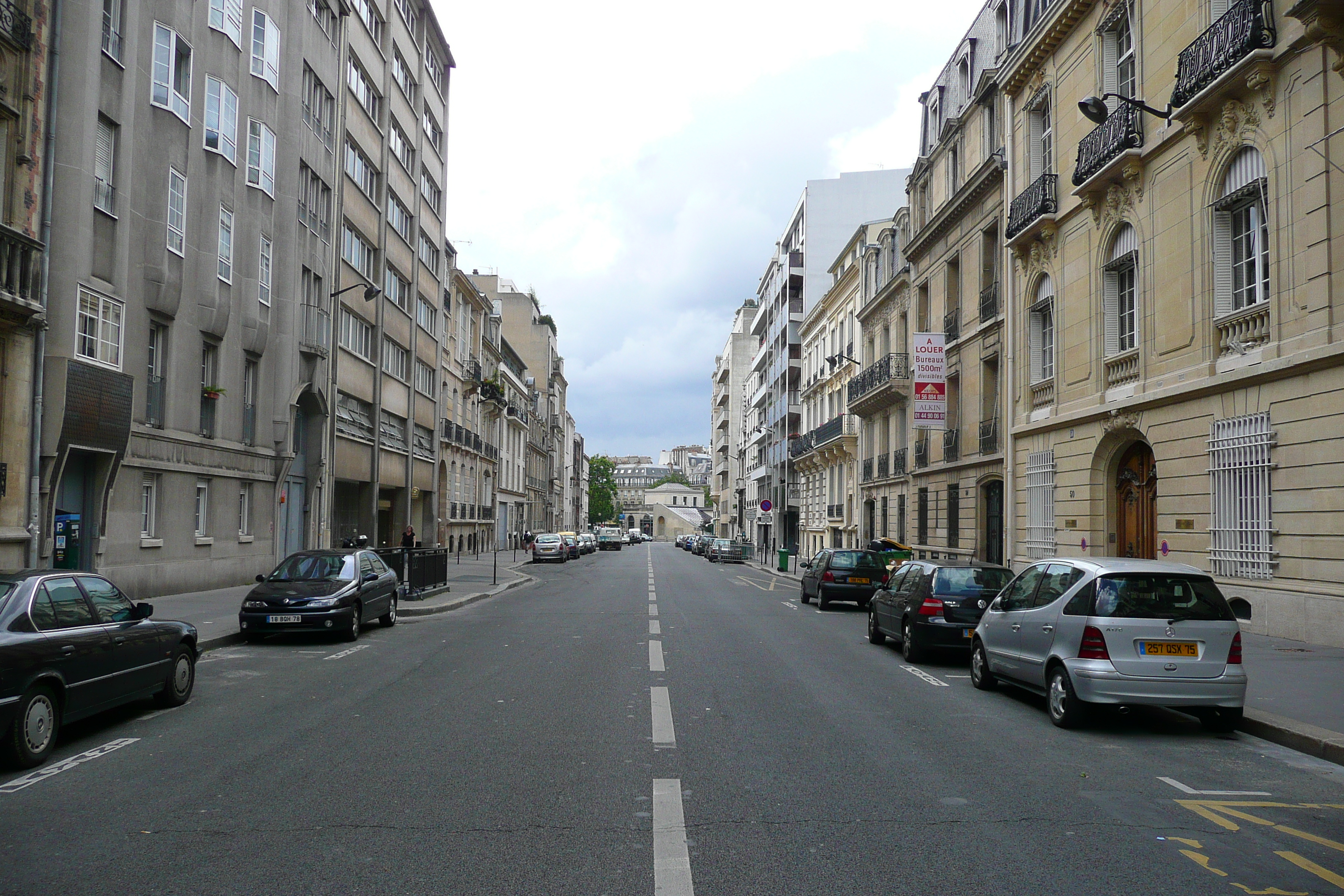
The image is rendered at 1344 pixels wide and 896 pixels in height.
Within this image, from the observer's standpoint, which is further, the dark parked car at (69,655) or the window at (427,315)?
the window at (427,315)

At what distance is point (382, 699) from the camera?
9555 mm

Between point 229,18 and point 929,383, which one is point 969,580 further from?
point 229,18

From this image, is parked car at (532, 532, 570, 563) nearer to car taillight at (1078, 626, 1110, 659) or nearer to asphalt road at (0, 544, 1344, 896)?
asphalt road at (0, 544, 1344, 896)

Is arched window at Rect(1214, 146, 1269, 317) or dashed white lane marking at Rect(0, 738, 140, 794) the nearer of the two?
dashed white lane marking at Rect(0, 738, 140, 794)

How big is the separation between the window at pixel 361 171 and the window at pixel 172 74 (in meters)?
11.5

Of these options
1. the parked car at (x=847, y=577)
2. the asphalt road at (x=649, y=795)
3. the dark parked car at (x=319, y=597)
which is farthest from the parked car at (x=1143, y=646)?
the parked car at (x=847, y=577)

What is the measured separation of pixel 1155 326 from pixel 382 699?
15147 mm

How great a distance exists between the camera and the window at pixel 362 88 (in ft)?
110

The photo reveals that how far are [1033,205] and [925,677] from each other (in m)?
15.6

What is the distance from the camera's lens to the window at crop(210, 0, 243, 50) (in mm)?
22531

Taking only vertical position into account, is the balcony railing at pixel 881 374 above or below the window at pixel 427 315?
below

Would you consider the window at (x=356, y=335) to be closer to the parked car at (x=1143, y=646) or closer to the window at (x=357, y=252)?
the window at (x=357, y=252)

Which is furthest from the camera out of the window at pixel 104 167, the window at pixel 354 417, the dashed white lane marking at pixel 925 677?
the window at pixel 354 417

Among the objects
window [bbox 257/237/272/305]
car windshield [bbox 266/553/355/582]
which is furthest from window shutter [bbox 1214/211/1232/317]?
window [bbox 257/237/272/305]
